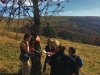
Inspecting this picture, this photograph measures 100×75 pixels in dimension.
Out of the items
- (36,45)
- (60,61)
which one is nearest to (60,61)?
(60,61)

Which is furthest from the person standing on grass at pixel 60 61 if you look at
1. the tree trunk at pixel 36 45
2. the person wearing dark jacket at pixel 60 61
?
the tree trunk at pixel 36 45

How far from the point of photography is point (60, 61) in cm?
700

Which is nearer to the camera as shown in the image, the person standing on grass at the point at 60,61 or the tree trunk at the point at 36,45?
the person standing on grass at the point at 60,61

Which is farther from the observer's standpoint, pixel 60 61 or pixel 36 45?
pixel 36 45

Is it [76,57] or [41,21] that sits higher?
[41,21]

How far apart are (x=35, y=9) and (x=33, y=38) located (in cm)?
125

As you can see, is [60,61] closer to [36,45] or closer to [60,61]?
[60,61]

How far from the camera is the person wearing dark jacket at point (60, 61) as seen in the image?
6926 mm

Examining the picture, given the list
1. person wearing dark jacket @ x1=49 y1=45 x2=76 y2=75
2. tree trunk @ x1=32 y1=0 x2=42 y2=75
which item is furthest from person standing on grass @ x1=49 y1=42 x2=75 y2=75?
tree trunk @ x1=32 y1=0 x2=42 y2=75

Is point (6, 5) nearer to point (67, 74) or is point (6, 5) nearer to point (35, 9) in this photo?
point (35, 9)

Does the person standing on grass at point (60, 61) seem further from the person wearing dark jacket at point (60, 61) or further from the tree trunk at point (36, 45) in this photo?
the tree trunk at point (36, 45)

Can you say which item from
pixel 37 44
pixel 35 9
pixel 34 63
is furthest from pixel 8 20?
pixel 34 63

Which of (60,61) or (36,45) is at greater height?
(36,45)

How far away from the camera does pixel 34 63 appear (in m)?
10.1
